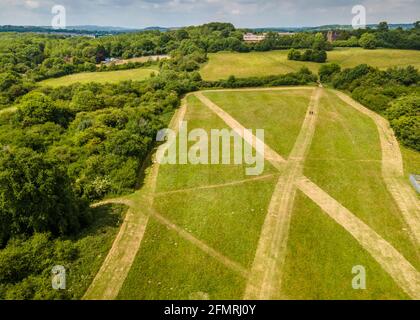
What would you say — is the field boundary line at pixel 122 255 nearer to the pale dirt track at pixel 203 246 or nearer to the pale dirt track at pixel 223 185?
the pale dirt track at pixel 203 246

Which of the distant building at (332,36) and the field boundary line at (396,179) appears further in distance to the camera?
the distant building at (332,36)

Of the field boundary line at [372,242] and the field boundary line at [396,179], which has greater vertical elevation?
the field boundary line at [396,179]

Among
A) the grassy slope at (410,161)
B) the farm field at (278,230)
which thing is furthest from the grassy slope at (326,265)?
the grassy slope at (410,161)

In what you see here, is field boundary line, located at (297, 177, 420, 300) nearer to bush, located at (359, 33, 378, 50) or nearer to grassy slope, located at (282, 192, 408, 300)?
grassy slope, located at (282, 192, 408, 300)

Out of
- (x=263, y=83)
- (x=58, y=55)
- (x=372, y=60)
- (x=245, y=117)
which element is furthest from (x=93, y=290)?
(x=58, y=55)

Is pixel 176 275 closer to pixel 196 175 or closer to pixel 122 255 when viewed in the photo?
pixel 122 255

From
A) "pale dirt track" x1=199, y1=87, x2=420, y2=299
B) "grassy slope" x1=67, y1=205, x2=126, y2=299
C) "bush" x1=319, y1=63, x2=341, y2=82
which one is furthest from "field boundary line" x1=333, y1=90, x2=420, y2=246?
"bush" x1=319, y1=63, x2=341, y2=82

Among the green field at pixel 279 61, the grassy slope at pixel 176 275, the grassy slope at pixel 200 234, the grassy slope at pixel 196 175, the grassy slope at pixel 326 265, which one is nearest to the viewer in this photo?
the grassy slope at pixel 176 275
